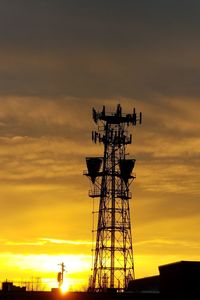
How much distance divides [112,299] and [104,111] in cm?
3988

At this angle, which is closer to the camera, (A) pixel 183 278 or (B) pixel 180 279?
(A) pixel 183 278

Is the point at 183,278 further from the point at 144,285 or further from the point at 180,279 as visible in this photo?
the point at 144,285

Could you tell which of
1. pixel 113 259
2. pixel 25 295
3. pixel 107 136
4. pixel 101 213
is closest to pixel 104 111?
pixel 107 136

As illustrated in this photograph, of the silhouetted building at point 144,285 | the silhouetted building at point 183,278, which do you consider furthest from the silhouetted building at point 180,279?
the silhouetted building at point 144,285

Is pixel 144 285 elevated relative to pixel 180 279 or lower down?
elevated

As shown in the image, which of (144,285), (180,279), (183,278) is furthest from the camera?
(144,285)

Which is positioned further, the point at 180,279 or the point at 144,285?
the point at 144,285

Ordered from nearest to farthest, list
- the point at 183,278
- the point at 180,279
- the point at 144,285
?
the point at 183,278 → the point at 180,279 → the point at 144,285

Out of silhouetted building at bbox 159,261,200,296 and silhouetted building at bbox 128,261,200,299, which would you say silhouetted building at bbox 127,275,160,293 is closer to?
silhouetted building at bbox 128,261,200,299

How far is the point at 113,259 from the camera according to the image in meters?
111

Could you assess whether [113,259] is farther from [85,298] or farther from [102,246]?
[85,298]

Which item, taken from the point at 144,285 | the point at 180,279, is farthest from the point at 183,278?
the point at 144,285

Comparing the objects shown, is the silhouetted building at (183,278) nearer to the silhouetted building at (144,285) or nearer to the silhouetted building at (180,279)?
the silhouetted building at (180,279)

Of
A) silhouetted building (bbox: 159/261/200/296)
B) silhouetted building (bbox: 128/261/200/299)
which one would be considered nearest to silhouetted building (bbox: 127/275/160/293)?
silhouetted building (bbox: 128/261/200/299)
